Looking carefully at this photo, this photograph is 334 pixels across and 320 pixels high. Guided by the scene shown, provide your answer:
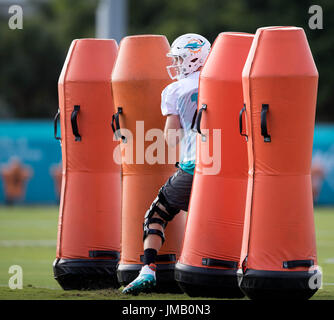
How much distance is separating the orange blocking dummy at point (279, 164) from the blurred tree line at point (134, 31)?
33784mm

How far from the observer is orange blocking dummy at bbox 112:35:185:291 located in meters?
7.91

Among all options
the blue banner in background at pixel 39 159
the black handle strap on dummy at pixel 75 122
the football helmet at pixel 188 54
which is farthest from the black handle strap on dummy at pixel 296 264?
the blue banner in background at pixel 39 159

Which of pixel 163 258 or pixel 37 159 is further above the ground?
pixel 163 258

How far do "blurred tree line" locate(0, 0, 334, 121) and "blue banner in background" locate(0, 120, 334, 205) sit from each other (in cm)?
1780

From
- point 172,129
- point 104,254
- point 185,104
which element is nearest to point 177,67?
point 185,104

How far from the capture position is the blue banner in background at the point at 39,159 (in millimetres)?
23078

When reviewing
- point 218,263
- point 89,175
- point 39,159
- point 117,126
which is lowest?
point 39,159

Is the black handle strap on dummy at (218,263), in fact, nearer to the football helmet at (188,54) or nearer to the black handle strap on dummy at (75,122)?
the football helmet at (188,54)

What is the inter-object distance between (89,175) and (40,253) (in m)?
4.08

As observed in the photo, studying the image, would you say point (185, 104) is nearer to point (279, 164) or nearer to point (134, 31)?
point (279, 164)

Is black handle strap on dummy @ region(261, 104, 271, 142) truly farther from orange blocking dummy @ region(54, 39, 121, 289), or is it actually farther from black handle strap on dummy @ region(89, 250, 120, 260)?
black handle strap on dummy @ region(89, 250, 120, 260)

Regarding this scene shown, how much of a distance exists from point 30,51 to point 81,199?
38815 millimetres

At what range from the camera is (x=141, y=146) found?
7.90m

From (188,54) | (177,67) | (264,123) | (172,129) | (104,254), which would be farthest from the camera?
(104,254)
